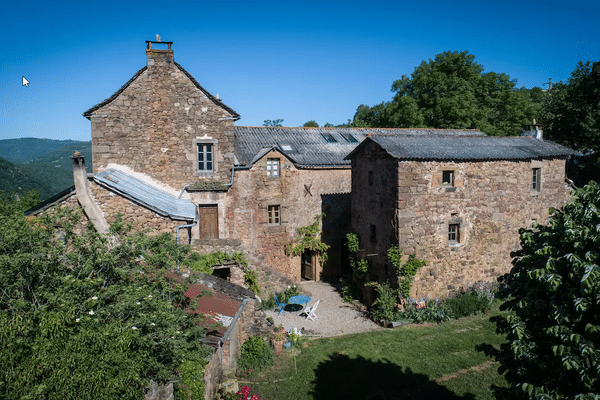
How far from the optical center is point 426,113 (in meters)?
35.4

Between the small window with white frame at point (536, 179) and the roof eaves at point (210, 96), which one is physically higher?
the roof eaves at point (210, 96)

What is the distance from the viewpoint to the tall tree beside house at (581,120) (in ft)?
90.1

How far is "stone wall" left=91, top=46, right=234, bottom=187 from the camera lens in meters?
19.4

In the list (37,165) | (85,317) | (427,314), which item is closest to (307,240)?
(427,314)

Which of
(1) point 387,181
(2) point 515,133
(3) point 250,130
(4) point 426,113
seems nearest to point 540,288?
(1) point 387,181

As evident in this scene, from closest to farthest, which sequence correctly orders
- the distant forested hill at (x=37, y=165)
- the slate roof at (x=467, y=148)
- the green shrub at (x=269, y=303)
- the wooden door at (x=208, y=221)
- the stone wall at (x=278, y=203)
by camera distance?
the slate roof at (x=467, y=148) < the green shrub at (x=269, y=303) < the wooden door at (x=208, y=221) < the stone wall at (x=278, y=203) < the distant forested hill at (x=37, y=165)

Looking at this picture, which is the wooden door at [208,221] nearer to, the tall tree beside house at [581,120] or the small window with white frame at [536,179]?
the small window with white frame at [536,179]

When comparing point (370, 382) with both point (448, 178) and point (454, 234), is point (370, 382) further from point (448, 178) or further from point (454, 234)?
point (448, 178)

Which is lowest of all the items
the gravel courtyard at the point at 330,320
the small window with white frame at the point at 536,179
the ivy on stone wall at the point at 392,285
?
the gravel courtyard at the point at 330,320

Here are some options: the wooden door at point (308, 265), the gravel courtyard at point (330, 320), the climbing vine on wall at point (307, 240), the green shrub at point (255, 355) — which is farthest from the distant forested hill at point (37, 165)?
the green shrub at point (255, 355)

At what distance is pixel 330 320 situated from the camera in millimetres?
19344

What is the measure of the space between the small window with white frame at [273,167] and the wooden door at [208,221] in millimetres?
3648

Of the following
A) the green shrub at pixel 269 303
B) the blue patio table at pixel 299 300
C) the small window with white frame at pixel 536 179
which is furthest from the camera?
the small window with white frame at pixel 536 179

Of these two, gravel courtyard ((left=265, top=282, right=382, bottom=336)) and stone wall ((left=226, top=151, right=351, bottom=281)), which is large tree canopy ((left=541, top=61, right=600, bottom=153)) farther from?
gravel courtyard ((left=265, top=282, right=382, bottom=336))
